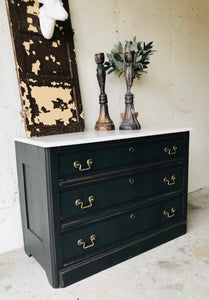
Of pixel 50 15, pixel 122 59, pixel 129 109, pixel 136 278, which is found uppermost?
pixel 50 15

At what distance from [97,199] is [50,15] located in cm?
127

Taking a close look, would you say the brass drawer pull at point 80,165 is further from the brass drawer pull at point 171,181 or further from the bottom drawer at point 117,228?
the brass drawer pull at point 171,181

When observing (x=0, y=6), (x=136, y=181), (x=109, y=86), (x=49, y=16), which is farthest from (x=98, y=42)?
(x=136, y=181)

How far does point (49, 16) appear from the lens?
1.70 meters

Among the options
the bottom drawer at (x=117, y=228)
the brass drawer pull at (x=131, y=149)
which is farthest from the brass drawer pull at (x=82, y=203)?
the brass drawer pull at (x=131, y=149)

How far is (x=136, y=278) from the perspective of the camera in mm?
1564

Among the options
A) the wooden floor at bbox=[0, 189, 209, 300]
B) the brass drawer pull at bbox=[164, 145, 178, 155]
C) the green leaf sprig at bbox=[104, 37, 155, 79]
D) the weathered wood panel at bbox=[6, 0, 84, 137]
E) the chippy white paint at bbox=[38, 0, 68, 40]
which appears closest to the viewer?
the wooden floor at bbox=[0, 189, 209, 300]

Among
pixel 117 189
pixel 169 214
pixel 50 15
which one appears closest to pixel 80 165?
pixel 117 189

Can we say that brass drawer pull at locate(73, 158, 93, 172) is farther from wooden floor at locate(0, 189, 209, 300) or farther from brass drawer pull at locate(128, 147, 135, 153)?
wooden floor at locate(0, 189, 209, 300)

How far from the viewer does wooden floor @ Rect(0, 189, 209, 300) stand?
143cm

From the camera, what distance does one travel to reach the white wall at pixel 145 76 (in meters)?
1.83

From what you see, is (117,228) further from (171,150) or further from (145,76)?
(145,76)

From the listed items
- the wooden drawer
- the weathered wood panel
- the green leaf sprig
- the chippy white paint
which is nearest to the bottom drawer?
the wooden drawer

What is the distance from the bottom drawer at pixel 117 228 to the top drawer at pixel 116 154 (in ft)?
1.17
